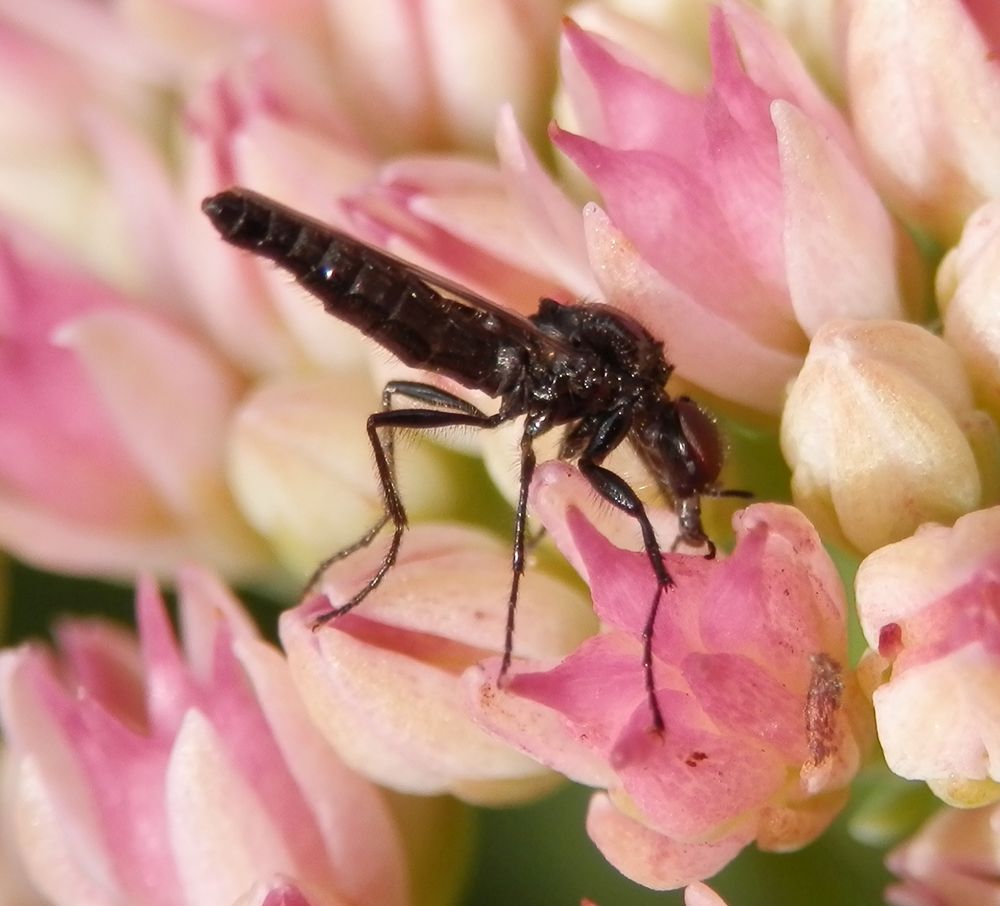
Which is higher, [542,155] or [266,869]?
[542,155]

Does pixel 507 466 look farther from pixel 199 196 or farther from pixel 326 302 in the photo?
pixel 199 196

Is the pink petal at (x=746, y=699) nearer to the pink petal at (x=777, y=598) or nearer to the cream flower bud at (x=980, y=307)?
the pink petal at (x=777, y=598)

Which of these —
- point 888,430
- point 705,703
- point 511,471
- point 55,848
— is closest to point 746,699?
point 705,703

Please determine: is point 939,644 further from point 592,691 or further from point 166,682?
point 166,682

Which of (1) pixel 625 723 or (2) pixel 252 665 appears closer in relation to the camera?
(1) pixel 625 723

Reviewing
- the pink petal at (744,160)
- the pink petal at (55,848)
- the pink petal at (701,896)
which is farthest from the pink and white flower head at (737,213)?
the pink petal at (55,848)

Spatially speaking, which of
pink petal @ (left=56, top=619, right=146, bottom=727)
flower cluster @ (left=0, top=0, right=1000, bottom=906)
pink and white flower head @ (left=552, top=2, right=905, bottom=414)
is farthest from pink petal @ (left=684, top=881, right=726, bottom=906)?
pink petal @ (left=56, top=619, right=146, bottom=727)

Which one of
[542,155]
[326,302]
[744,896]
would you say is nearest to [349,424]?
[326,302]

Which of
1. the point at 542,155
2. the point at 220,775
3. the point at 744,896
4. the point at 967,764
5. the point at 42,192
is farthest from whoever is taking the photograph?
the point at 42,192
